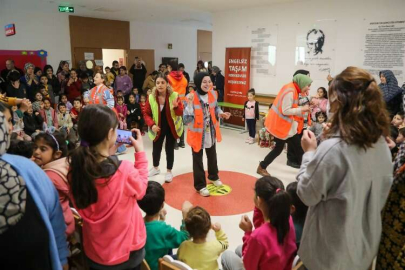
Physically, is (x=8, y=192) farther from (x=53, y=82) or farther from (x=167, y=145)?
(x=53, y=82)

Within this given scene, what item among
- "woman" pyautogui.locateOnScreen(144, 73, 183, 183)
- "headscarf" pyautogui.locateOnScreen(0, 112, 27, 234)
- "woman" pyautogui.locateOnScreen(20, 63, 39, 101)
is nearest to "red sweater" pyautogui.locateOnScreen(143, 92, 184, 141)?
"woman" pyautogui.locateOnScreen(144, 73, 183, 183)

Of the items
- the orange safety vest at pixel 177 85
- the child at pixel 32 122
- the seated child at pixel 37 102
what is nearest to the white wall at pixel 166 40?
the seated child at pixel 37 102

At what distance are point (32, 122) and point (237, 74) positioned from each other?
4.54m

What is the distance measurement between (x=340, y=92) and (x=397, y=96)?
450 centimetres

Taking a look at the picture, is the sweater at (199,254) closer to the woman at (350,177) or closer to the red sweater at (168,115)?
the woman at (350,177)

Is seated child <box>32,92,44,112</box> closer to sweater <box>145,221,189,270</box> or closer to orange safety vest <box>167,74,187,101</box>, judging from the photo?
orange safety vest <box>167,74,187,101</box>

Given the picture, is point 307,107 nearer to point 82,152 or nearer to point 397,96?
point 397,96

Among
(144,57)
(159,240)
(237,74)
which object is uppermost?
(144,57)

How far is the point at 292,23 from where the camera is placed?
6.78 m

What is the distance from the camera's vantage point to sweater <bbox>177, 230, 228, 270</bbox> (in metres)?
1.76

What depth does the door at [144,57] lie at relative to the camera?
→ 35.7 ft

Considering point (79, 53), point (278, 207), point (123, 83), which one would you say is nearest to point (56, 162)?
point (278, 207)

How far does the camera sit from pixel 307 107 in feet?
13.0

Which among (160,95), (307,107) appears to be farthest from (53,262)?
(307,107)
